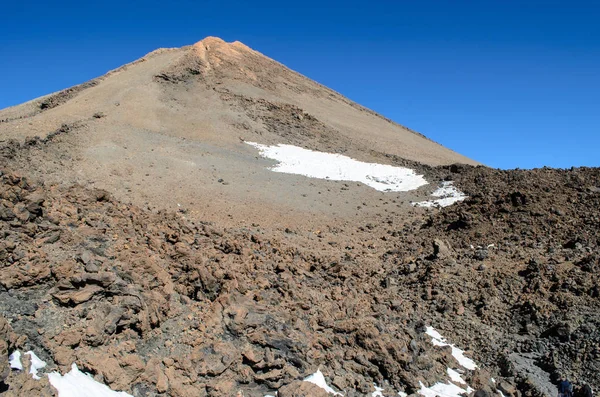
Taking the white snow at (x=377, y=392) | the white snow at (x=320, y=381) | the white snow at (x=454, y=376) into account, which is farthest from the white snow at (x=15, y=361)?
the white snow at (x=454, y=376)

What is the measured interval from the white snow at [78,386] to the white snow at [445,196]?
14.1 metres

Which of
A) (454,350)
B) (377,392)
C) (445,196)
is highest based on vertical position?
(445,196)

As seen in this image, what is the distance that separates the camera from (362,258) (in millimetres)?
12156

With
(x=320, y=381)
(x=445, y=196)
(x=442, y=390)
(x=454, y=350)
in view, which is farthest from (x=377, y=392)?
(x=445, y=196)

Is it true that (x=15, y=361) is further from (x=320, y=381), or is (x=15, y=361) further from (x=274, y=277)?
(x=274, y=277)

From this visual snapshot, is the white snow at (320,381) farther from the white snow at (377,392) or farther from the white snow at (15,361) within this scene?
the white snow at (15,361)

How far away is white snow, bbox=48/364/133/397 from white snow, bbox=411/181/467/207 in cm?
1411

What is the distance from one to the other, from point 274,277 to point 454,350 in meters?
3.15

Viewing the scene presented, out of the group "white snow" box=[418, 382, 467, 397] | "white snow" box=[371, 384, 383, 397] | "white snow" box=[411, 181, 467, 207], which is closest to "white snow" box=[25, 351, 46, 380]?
"white snow" box=[371, 384, 383, 397]

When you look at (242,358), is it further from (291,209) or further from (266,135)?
(266,135)

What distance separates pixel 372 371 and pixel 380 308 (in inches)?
77.8

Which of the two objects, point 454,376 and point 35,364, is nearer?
point 35,364

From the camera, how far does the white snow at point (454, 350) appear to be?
7.56m

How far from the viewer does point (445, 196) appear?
18.3m
